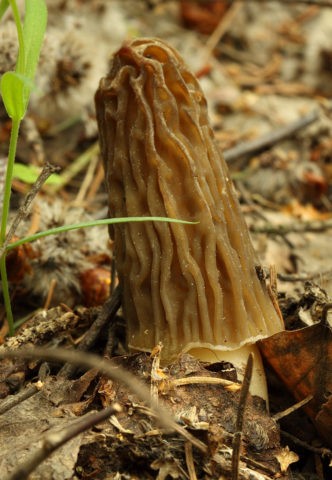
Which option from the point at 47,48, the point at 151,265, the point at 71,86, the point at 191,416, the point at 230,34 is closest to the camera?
the point at 191,416

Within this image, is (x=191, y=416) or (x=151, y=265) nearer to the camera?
(x=191, y=416)

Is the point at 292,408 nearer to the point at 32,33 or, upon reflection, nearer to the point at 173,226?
the point at 173,226

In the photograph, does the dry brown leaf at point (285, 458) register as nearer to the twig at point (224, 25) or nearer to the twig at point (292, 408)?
the twig at point (292, 408)

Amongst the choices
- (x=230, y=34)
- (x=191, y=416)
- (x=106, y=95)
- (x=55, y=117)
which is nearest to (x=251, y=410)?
(x=191, y=416)

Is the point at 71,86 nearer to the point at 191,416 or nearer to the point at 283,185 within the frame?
the point at 283,185

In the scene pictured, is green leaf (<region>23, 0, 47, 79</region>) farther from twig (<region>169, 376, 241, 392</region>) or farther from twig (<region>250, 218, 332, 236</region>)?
twig (<region>250, 218, 332, 236</region>)

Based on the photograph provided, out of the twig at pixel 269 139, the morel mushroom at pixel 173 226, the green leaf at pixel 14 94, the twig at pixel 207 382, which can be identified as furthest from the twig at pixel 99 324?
the twig at pixel 269 139
